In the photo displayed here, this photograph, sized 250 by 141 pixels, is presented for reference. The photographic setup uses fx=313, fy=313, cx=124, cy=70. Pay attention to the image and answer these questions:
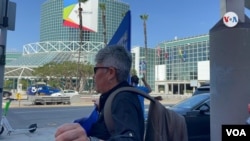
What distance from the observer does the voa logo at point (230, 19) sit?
3.97 m

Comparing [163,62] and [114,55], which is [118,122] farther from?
[163,62]

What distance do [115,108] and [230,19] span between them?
291cm

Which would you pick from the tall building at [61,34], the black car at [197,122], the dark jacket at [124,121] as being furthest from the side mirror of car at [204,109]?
the tall building at [61,34]

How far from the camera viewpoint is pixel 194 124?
795 cm

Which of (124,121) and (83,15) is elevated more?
(83,15)

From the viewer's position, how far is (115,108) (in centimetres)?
167

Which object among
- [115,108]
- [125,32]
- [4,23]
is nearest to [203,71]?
[4,23]

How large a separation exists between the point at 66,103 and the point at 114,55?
28.7m

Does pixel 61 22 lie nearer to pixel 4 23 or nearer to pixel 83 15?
pixel 83 15

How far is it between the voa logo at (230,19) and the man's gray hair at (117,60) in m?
2.37

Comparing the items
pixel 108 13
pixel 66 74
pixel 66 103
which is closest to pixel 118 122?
pixel 66 103

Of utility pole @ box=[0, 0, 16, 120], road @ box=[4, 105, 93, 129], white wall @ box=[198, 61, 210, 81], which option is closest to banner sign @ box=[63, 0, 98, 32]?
white wall @ box=[198, 61, 210, 81]

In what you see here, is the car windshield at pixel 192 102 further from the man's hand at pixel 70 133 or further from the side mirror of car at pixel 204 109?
the man's hand at pixel 70 133

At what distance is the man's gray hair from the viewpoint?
1987 mm
